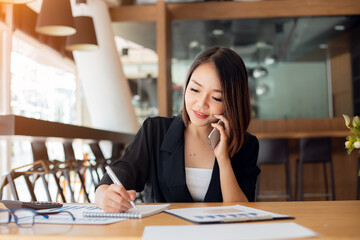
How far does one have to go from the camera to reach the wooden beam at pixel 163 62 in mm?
6109

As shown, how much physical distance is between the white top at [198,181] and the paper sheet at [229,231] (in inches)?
25.8

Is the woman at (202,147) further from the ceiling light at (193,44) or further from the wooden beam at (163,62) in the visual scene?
the ceiling light at (193,44)

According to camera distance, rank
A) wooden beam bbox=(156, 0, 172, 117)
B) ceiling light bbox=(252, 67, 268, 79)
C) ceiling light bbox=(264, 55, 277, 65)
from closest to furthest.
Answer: wooden beam bbox=(156, 0, 172, 117) < ceiling light bbox=(264, 55, 277, 65) < ceiling light bbox=(252, 67, 268, 79)

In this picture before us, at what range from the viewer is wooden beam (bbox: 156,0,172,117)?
6.11 meters

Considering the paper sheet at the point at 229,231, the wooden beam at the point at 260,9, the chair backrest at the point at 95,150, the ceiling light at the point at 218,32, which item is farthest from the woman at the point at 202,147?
the ceiling light at the point at 218,32

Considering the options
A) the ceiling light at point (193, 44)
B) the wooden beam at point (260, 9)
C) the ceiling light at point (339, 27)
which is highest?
the wooden beam at point (260, 9)

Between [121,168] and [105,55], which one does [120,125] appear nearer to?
[105,55]

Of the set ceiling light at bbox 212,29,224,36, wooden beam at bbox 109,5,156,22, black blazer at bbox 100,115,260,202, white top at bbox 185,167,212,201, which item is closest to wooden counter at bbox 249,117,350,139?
ceiling light at bbox 212,29,224,36

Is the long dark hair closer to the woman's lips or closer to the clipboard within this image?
the woman's lips

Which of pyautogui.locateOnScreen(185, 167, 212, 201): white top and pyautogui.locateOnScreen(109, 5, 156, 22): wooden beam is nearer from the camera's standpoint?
pyautogui.locateOnScreen(185, 167, 212, 201): white top

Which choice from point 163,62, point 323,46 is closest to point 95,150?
point 163,62

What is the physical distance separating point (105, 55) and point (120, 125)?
3.12ft

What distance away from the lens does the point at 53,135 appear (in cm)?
Answer: 288

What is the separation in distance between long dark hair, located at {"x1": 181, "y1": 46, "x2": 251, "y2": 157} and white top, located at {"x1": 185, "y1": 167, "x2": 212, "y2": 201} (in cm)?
12
